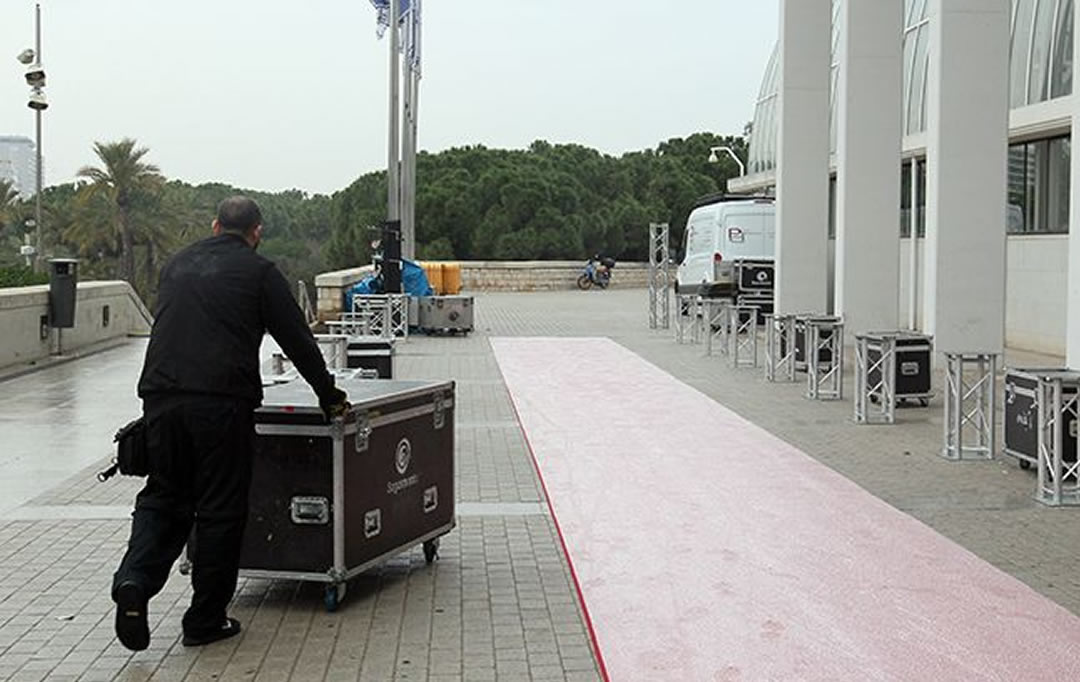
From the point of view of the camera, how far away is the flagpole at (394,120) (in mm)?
30958

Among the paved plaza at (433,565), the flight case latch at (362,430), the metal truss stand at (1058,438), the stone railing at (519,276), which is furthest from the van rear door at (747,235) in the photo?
the flight case latch at (362,430)

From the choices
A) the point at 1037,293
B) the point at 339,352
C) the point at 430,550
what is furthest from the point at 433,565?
the point at 1037,293

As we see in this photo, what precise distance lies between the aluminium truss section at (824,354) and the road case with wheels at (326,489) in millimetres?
10900

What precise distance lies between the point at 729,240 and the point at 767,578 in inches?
1086

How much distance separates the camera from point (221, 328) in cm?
687

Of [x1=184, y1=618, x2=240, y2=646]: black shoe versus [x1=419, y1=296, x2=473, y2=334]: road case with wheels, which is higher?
[x1=419, y1=296, x2=473, y2=334]: road case with wheels

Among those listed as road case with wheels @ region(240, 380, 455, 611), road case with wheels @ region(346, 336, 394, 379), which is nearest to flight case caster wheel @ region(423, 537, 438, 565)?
road case with wheels @ region(240, 380, 455, 611)

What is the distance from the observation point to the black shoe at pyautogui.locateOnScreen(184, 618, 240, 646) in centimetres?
692

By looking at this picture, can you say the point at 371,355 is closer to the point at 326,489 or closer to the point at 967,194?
the point at 326,489

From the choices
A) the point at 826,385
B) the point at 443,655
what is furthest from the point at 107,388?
the point at 443,655

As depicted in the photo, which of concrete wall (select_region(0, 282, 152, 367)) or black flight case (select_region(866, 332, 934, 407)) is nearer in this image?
black flight case (select_region(866, 332, 934, 407))

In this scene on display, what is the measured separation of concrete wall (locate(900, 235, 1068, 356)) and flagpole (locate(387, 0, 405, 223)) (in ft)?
41.1

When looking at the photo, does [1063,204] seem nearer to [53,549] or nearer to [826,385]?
[826,385]

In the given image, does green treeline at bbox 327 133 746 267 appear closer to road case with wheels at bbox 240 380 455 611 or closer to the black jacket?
road case with wheels at bbox 240 380 455 611
